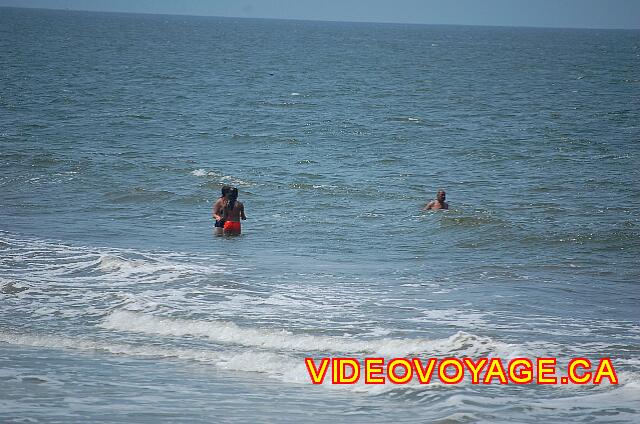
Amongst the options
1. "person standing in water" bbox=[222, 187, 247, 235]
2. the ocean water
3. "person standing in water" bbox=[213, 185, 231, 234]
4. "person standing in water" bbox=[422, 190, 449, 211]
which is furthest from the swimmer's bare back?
"person standing in water" bbox=[422, 190, 449, 211]

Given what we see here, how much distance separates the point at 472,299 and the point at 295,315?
2.74m

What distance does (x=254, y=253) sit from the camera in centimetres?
1658

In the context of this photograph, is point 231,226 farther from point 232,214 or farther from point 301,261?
point 301,261

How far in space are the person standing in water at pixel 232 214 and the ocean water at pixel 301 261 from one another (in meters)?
0.31

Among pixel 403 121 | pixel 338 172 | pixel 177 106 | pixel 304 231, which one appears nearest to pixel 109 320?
pixel 304 231

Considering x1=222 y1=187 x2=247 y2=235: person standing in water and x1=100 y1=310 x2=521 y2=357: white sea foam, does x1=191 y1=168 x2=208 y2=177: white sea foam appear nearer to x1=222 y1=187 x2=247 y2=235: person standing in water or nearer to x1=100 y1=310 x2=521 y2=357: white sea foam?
x1=222 y1=187 x2=247 y2=235: person standing in water

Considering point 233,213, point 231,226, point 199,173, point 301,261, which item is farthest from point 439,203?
point 199,173

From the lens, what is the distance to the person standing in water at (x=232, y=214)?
58.6ft

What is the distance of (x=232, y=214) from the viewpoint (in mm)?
18047

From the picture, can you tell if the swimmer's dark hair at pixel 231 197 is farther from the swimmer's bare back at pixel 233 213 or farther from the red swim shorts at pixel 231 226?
the red swim shorts at pixel 231 226

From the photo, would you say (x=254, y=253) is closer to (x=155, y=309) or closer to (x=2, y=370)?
(x=155, y=309)

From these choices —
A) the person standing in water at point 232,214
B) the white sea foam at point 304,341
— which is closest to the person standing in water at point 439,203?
the person standing in water at point 232,214

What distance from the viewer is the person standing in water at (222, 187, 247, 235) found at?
17875 millimetres

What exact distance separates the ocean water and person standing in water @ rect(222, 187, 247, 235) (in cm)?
31
